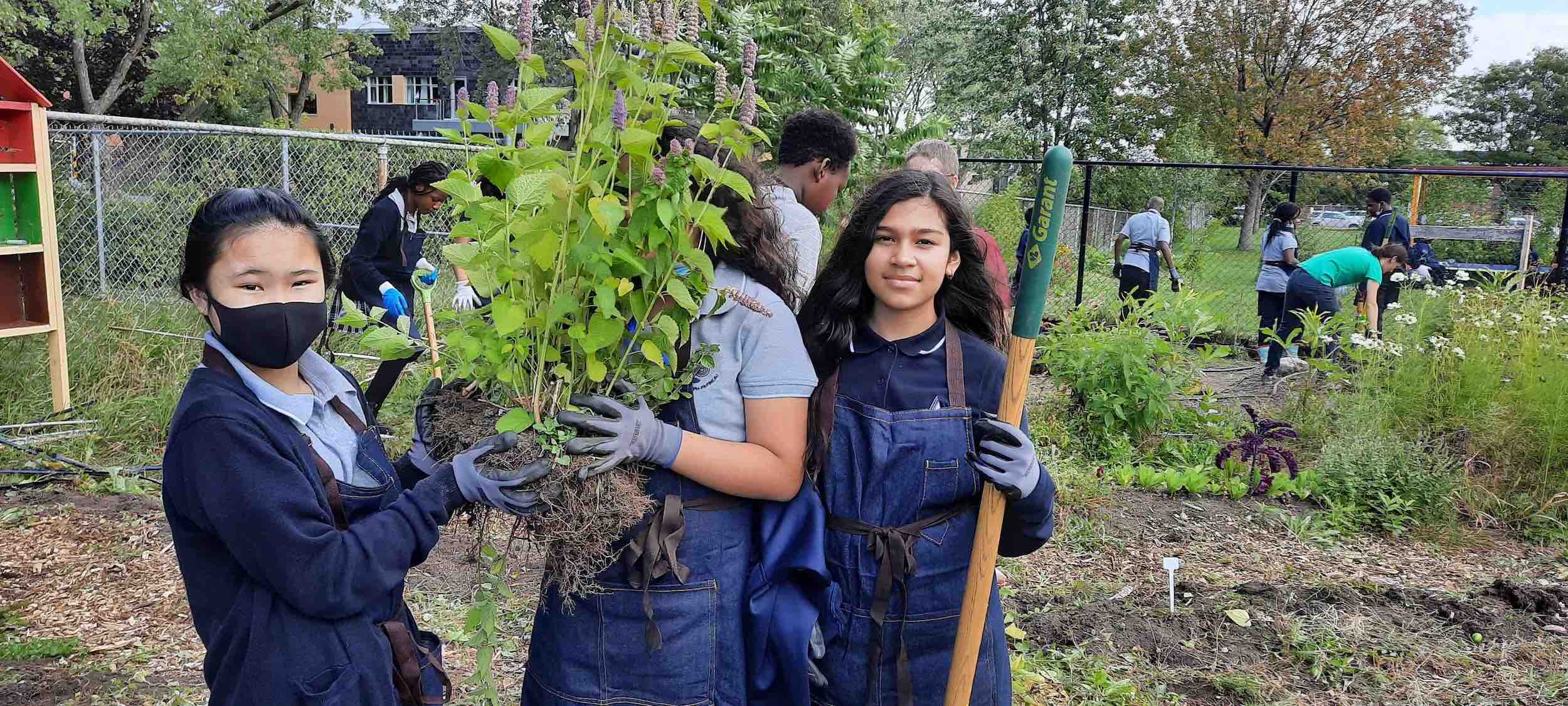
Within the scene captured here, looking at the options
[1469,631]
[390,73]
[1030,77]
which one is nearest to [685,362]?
[1469,631]

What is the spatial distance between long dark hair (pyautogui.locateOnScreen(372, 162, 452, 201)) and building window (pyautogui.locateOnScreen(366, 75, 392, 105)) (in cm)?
4821

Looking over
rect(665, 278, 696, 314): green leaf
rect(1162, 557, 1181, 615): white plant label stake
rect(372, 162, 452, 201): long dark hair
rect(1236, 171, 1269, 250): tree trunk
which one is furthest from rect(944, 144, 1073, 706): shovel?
rect(1236, 171, 1269, 250): tree trunk

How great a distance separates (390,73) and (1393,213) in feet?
159

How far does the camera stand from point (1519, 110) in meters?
50.6

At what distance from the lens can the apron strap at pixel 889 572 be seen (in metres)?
1.84

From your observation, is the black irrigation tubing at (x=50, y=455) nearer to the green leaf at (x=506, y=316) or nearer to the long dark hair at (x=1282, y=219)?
the green leaf at (x=506, y=316)

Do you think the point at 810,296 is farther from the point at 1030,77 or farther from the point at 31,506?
the point at 1030,77

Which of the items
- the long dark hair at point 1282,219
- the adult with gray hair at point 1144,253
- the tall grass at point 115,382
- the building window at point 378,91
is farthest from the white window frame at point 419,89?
the long dark hair at point 1282,219

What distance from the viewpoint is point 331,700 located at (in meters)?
1.53

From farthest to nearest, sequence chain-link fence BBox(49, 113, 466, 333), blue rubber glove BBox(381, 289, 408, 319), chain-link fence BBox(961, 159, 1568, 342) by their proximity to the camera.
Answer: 1. chain-link fence BBox(961, 159, 1568, 342)
2. chain-link fence BBox(49, 113, 466, 333)
3. blue rubber glove BBox(381, 289, 408, 319)

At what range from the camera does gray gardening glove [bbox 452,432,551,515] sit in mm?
1541

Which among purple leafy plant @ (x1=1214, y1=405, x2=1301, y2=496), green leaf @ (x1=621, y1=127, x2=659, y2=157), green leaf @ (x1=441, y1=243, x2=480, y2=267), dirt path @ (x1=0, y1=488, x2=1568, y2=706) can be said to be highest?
green leaf @ (x1=621, y1=127, x2=659, y2=157)

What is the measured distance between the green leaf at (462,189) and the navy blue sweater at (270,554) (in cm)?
46

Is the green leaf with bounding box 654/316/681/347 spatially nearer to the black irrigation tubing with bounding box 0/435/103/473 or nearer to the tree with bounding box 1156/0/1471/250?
the black irrigation tubing with bounding box 0/435/103/473
